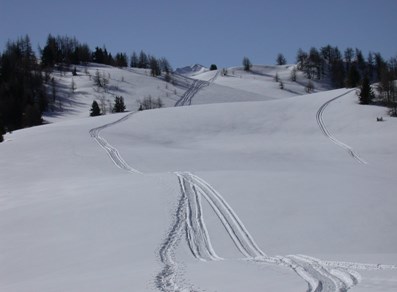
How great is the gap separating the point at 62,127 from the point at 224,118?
18917 millimetres

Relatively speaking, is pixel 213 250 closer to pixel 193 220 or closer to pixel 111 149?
pixel 193 220

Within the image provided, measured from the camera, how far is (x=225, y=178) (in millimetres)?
23672

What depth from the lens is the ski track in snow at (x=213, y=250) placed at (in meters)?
9.15

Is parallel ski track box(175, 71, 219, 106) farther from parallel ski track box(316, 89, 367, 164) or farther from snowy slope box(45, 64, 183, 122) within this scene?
parallel ski track box(316, 89, 367, 164)

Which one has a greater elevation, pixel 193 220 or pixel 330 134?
pixel 330 134

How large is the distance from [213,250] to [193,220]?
3.06m

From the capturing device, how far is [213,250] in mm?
13781

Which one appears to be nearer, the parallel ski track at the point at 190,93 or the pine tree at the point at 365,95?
the pine tree at the point at 365,95

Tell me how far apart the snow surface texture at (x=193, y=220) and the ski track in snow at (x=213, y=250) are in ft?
0.14

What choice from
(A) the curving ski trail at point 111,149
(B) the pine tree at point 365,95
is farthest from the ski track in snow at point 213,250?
(B) the pine tree at point 365,95

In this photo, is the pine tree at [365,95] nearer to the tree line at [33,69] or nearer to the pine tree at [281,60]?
the tree line at [33,69]

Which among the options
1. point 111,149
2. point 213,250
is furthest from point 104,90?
point 213,250

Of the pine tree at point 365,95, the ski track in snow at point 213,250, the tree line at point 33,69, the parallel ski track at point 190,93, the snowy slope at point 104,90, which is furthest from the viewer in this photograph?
the parallel ski track at point 190,93

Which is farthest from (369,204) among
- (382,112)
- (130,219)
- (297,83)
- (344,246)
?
(297,83)
